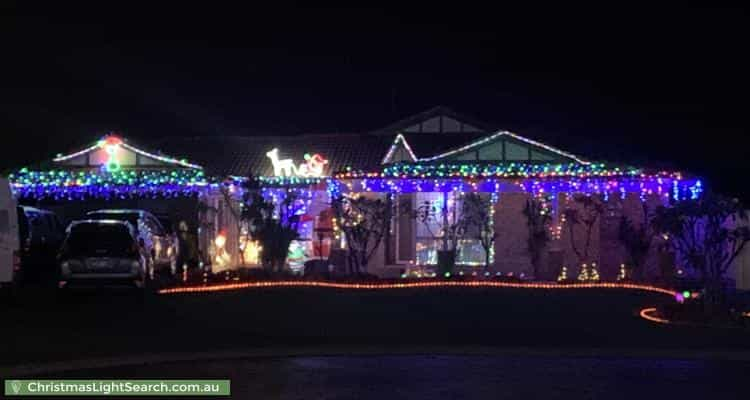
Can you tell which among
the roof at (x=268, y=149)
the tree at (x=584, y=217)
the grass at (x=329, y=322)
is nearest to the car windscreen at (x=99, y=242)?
the grass at (x=329, y=322)

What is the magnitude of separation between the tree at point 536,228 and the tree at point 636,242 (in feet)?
5.75

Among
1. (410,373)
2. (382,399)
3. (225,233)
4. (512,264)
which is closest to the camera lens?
(382,399)

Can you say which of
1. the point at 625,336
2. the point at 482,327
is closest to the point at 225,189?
the point at 482,327

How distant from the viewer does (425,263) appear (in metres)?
26.7

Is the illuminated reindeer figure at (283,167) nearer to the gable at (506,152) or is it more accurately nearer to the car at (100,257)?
the gable at (506,152)

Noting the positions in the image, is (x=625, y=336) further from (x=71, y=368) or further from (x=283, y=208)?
(x=283, y=208)

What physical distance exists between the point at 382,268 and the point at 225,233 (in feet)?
16.6

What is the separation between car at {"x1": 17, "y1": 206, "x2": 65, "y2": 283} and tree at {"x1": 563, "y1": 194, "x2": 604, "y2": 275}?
12229 mm

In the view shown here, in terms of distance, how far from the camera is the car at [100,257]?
2062 centimetres

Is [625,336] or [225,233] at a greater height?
[225,233]

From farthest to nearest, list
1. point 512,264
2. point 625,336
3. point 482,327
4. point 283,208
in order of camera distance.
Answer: point 512,264
point 283,208
point 482,327
point 625,336

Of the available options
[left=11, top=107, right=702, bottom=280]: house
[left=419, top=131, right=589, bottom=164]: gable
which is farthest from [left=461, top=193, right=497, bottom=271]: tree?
[left=419, top=131, right=589, bottom=164]: gable

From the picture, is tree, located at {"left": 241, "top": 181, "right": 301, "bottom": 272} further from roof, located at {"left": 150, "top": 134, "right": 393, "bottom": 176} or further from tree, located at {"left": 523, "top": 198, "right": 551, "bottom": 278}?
roof, located at {"left": 150, "top": 134, "right": 393, "bottom": 176}

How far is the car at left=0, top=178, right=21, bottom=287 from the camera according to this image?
19.9m
